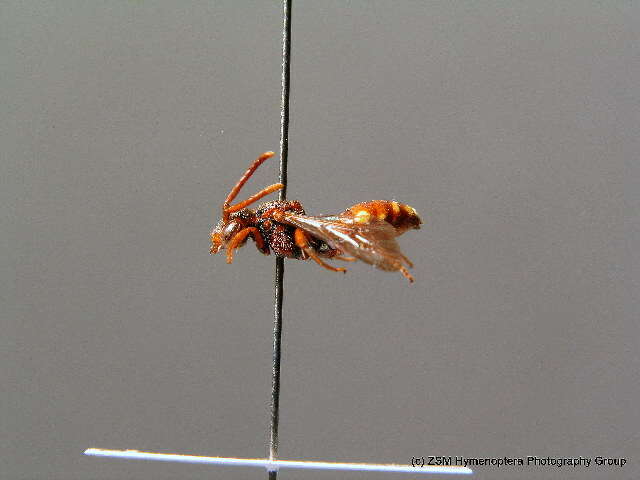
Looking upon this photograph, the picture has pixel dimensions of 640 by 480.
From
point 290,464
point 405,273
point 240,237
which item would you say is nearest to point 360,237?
point 405,273

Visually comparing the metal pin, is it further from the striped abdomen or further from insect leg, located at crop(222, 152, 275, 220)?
the striped abdomen

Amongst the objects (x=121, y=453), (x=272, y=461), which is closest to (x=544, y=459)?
(x=272, y=461)

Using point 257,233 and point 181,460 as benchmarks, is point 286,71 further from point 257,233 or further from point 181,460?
point 181,460

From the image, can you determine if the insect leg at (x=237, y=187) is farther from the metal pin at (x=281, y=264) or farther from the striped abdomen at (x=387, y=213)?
the striped abdomen at (x=387, y=213)

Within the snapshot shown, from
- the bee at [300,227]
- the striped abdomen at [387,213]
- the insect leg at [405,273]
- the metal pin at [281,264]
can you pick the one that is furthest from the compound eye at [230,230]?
the insect leg at [405,273]

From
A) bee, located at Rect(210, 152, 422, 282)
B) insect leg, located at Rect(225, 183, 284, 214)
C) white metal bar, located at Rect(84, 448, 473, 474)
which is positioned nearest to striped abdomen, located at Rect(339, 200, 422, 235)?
bee, located at Rect(210, 152, 422, 282)

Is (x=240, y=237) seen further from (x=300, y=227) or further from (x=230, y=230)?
(x=300, y=227)
